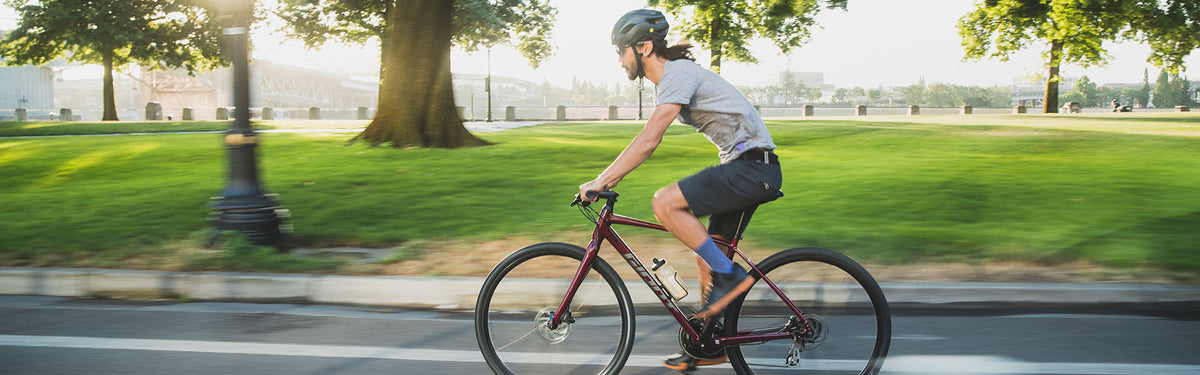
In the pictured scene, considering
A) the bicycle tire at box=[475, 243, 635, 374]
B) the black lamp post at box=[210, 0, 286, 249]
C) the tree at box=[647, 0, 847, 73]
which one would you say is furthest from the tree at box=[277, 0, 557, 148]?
the tree at box=[647, 0, 847, 73]

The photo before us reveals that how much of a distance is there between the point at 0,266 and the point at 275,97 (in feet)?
356

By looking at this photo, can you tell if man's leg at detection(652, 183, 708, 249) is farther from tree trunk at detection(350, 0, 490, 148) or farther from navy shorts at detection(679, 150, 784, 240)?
tree trunk at detection(350, 0, 490, 148)

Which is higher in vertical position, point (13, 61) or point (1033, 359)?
point (13, 61)

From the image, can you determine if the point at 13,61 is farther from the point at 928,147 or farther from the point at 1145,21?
the point at 1145,21

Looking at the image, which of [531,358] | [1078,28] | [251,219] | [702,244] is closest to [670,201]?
[702,244]

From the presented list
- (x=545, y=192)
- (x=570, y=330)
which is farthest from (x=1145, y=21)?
(x=570, y=330)

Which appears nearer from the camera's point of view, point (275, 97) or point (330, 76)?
point (275, 97)

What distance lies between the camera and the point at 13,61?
37.9m

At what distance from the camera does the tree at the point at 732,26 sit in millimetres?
36594

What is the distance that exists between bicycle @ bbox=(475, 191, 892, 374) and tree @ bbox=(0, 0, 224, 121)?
1391 inches

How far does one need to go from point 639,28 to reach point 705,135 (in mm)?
477

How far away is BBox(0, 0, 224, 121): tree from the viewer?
34.9m

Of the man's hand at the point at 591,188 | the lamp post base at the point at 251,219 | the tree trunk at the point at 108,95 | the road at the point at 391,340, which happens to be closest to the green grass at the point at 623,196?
the lamp post base at the point at 251,219

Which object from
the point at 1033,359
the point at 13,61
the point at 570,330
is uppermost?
the point at 13,61
